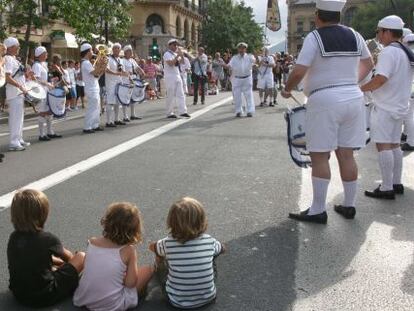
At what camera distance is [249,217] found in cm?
596

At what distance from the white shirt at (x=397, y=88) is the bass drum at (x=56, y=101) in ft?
23.9

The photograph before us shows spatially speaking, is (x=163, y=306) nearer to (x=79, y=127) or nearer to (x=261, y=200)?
(x=261, y=200)

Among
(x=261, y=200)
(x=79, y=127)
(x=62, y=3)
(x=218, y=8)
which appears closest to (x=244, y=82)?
(x=79, y=127)

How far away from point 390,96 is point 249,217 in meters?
2.12

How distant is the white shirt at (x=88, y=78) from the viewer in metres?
13.2

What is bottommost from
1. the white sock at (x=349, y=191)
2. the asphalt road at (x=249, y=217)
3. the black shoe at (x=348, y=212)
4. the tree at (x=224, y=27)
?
the asphalt road at (x=249, y=217)

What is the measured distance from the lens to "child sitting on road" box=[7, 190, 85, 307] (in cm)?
387

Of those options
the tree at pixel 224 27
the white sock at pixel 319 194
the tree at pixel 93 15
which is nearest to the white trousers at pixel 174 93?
the tree at pixel 93 15

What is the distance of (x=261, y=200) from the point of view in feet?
21.9

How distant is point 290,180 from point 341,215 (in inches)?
67.8

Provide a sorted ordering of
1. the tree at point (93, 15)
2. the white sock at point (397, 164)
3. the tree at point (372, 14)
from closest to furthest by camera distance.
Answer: the white sock at point (397, 164) → the tree at point (93, 15) → the tree at point (372, 14)

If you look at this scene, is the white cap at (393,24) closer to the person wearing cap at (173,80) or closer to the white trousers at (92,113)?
the white trousers at (92,113)

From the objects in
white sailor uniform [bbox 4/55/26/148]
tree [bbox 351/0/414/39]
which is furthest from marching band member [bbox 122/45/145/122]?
tree [bbox 351/0/414/39]

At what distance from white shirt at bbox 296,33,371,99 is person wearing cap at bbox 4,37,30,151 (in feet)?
22.1
